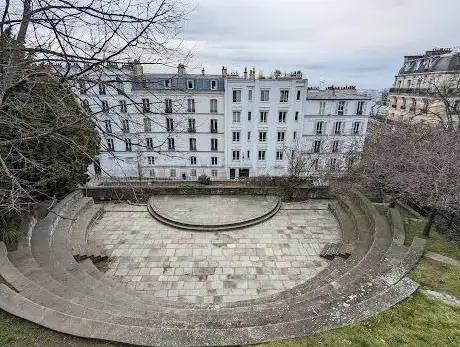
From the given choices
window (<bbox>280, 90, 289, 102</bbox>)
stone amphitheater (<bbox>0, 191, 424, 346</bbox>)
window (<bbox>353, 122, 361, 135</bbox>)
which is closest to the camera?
stone amphitheater (<bbox>0, 191, 424, 346</bbox>)

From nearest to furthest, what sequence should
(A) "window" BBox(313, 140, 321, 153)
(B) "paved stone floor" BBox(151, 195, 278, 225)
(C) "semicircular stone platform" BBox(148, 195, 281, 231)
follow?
(C) "semicircular stone platform" BBox(148, 195, 281, 231) → (B) "paved stone floor" BBox(151, 195, 278, 225) → (A) "window" BBox(313, 140, 321, 153)

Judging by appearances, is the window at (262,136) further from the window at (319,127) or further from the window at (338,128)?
the window at (338,128)

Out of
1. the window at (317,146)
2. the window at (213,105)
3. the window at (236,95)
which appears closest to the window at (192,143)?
the window at (213,105)

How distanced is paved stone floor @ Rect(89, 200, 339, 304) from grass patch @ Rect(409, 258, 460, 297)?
13.3 ft

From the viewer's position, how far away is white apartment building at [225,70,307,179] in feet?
94.3

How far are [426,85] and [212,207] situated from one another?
3018 centimetres

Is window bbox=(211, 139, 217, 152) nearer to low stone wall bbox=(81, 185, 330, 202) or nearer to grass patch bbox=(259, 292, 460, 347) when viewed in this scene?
low stone wall bbox=(81, 185, 330, 202)

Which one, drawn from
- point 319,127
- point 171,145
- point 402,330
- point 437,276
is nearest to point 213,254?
point 402,330

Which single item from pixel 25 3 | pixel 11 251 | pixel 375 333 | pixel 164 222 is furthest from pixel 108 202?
pixel 375 333

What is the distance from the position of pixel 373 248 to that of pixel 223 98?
71.7 feet

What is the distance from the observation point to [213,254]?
1305 centimetres

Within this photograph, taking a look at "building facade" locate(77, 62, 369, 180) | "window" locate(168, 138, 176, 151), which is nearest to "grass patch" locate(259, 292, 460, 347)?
"building facade" locate(77, 62, 369, 180)

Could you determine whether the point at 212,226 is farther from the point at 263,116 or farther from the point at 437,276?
the point at 263,116

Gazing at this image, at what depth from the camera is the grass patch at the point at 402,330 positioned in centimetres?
579
